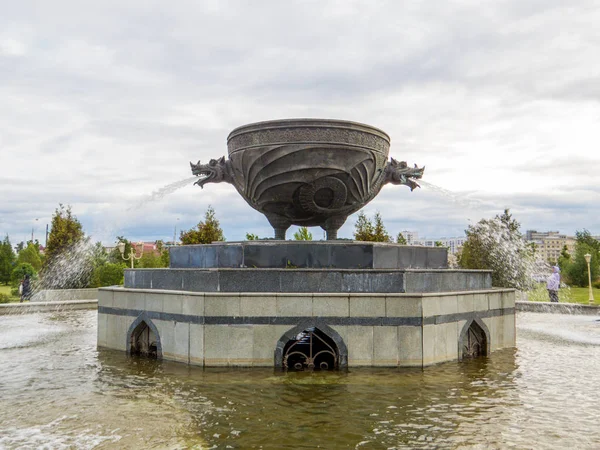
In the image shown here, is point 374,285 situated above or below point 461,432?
above

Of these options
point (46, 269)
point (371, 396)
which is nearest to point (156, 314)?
point (371, 396)

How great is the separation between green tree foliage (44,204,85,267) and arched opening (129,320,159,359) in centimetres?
1795

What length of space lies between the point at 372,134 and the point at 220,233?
24388 millimetres

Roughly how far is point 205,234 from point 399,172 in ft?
71.5

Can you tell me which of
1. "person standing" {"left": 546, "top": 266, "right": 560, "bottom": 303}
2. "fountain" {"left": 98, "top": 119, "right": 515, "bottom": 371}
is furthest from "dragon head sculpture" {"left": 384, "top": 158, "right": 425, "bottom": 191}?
"person standing" {"left": 546, "top": 266, "right": 560, "bottom": 303}

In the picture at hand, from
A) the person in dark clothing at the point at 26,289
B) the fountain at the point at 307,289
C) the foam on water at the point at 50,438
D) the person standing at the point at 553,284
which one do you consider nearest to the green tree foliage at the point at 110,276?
the person in dark clothing at the point at 26,289

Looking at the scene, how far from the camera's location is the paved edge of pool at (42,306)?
16734 mm

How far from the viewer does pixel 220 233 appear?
33.2 meters

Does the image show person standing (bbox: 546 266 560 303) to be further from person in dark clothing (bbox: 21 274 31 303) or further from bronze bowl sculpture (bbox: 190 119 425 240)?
person in dark clothing (bbox: 21 274 31 303)

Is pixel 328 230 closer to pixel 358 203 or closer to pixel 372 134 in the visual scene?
pixel 358 203

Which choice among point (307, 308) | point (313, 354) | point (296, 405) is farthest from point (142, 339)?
point (296, 405)

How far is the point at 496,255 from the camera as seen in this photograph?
90.9 ft

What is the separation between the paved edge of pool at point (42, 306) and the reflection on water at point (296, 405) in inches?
353

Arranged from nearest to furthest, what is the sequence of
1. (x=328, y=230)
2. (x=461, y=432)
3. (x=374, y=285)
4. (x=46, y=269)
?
1. (x=461, y=432)
2. (x=374, y=285)
3. (x=328, y=230)
4. (x=46, y=269)
